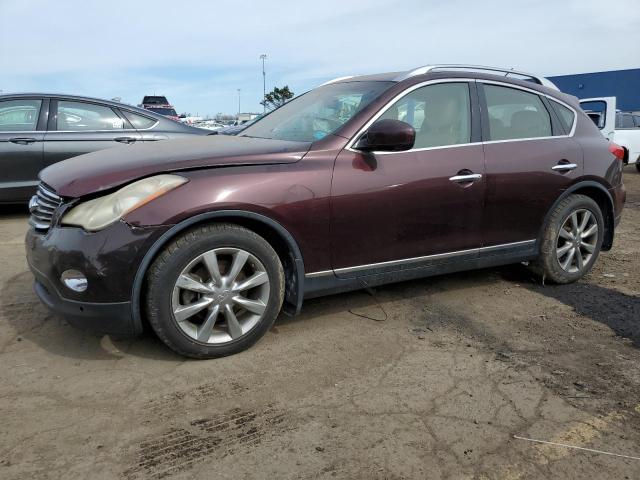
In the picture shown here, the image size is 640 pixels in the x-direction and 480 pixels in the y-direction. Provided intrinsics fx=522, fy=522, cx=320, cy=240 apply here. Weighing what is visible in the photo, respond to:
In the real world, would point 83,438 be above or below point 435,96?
below

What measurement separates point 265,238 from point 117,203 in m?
0.84

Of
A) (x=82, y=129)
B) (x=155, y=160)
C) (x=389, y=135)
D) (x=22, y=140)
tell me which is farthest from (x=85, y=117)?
(x=389, y=135)

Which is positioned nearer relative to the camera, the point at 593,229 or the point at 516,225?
the point at 516,225

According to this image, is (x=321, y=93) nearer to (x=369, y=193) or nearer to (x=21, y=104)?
(x=369, y=193)

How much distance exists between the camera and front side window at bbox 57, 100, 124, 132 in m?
6.37

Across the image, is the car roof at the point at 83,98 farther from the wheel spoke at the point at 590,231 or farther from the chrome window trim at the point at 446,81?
the wheel spoke at the point at 590,231

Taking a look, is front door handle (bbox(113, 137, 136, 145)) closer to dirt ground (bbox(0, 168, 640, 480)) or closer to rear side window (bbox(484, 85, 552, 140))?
dirt ground (bbox(0, 168, 640, 480))

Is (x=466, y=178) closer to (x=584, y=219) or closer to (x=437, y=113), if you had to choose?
(x=437, y=113)

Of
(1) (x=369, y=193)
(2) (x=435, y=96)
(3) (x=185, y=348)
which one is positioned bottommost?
(3) (x=185, y=348)

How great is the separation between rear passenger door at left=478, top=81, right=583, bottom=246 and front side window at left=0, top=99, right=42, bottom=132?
5.21 m

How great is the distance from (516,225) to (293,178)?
6.19ft

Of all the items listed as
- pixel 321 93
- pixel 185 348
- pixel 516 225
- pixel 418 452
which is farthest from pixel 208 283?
pixel 516 225

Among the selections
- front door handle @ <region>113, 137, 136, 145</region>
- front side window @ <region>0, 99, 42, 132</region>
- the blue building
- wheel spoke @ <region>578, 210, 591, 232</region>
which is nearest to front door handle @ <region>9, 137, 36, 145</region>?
front side window @ <region>0, 99, 42, 132</region>

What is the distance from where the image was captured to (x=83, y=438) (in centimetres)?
226
